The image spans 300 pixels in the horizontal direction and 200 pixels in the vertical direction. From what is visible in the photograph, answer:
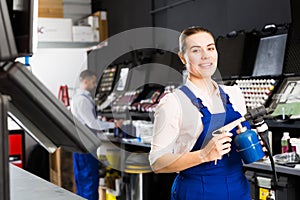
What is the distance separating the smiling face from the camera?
76.3 inches

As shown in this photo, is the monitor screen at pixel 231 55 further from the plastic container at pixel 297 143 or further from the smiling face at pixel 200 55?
the smiling face at pixel 200 55

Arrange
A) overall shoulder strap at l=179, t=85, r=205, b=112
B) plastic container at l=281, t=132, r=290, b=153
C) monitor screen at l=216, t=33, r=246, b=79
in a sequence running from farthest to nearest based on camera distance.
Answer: monitor screen at l=216, t=33, r=246, b=79 < plastic container at l=281, t=132, r=290, b=153 < overall shoulder strap at l=179, t=85, r=205, b=112

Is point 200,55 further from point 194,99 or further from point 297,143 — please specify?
point 297,143

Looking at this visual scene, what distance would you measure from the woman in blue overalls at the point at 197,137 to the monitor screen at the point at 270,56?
1594mm

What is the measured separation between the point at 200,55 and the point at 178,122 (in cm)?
30

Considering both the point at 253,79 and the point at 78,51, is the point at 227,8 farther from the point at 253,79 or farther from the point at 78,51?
the point at 78,51

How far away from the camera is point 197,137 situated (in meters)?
1.96

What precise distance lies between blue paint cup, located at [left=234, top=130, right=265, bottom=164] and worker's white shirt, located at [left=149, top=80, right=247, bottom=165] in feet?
0.51

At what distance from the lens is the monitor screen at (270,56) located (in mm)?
3471

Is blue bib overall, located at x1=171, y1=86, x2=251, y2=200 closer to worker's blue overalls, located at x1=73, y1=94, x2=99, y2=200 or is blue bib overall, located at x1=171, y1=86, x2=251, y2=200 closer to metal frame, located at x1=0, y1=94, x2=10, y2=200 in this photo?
metal frame, located at x1=0, y1=94, x2=10, y2=200

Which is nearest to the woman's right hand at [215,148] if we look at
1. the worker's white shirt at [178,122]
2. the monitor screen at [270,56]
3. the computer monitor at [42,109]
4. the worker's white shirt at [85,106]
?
the worker's white shirt at [178,122]

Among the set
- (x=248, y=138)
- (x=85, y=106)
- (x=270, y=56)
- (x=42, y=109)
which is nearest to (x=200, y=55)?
(x=248, y=138)

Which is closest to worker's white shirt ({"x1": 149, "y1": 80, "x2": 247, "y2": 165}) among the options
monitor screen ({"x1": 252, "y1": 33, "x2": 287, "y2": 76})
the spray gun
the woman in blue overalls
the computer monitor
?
the woman in blue overalls

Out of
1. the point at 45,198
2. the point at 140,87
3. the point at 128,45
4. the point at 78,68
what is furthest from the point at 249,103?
the point at 78,68
